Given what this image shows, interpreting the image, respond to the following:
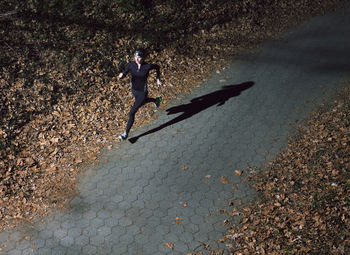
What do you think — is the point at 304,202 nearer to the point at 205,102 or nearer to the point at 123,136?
the point at 205,102

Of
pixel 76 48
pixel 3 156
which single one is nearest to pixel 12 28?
pixel 76 48

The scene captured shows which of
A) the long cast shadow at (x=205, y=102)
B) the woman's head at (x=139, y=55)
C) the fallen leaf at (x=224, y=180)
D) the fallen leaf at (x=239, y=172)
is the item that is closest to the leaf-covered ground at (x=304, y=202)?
the fallen leaf at (x=239, y=172)

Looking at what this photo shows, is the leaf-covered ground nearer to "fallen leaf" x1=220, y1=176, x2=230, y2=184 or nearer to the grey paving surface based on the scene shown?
the grey paving surface

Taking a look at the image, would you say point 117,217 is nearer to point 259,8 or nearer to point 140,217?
point 140,217

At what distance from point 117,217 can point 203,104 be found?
4.18 m

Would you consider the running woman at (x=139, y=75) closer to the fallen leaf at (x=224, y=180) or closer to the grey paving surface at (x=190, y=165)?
the grey paving surface at (x=190, y=165)

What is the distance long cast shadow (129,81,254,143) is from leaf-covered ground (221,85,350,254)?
7.78 feet

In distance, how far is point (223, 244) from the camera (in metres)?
5.82

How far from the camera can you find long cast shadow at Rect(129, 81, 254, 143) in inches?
350

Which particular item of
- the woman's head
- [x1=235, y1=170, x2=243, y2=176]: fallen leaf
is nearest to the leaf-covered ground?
[x1=235, y1=170, x2=243, y2=176]: fallen leaf

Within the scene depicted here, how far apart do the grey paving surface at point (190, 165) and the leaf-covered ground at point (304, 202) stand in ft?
1.16

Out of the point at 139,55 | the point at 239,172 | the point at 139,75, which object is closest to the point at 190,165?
the point at 239,172

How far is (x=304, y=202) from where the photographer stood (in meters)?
6.28

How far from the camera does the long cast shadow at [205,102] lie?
888 centimetres
